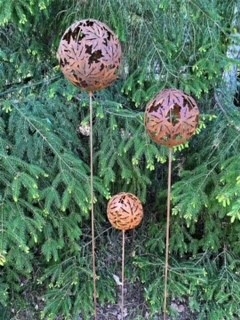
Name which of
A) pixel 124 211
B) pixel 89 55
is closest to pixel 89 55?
pixel 89 55

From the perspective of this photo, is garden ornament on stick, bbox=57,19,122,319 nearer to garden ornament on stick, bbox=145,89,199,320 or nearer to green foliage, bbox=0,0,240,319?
garden ornament on stick, bbox=145,89,199,320

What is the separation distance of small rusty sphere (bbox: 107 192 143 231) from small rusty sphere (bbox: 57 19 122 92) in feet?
1.45

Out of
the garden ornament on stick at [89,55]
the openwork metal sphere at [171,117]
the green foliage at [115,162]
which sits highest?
the garden ornament on stick at [89,55]

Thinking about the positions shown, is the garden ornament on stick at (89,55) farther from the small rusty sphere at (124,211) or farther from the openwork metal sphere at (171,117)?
the small rusty sphere at (124,211)

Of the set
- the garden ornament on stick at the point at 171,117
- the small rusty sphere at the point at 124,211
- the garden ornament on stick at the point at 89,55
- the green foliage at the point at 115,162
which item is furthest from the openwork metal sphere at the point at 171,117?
the green foliage at the point at 115,162

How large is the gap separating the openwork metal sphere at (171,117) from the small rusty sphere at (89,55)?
0.16 meters

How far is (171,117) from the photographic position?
4.02 feet

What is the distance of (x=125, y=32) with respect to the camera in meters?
2.11

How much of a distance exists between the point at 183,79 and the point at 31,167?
2.65 feet

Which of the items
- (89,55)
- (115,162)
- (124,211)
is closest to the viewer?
(89,55)

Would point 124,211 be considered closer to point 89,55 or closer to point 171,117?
point 171,117

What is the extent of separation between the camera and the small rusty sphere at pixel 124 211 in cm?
153

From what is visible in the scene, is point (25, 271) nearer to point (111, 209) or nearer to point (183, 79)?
point (111, 209)

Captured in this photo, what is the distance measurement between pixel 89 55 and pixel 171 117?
279mm
